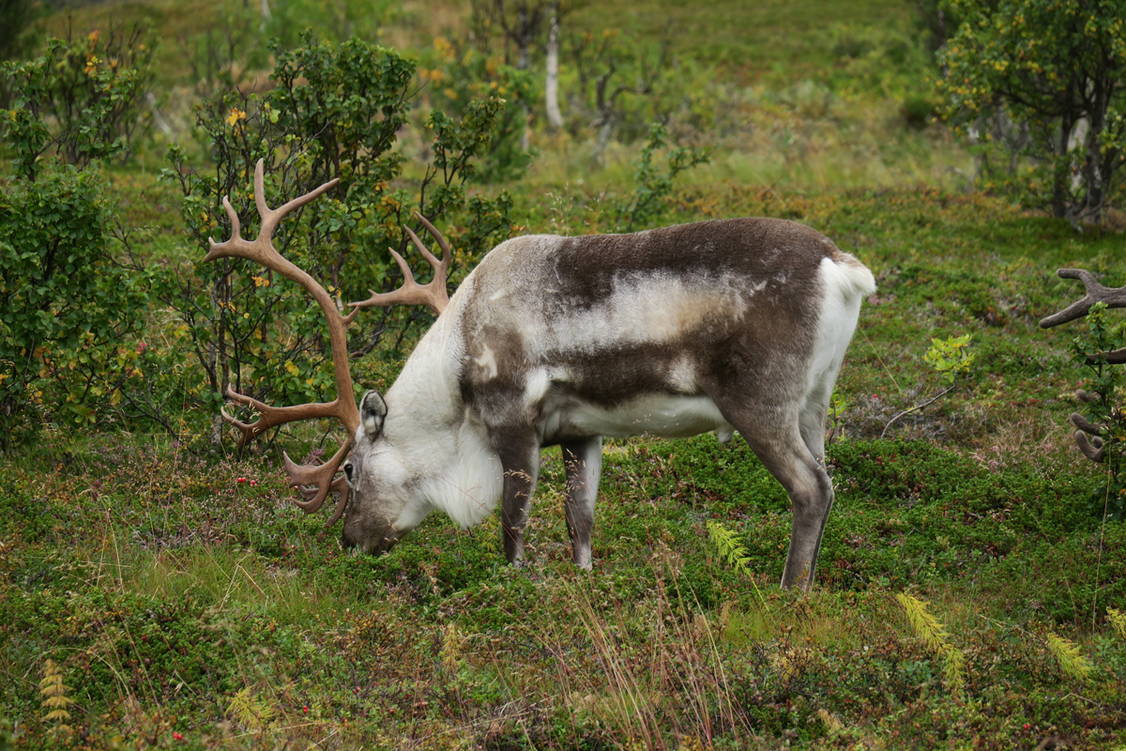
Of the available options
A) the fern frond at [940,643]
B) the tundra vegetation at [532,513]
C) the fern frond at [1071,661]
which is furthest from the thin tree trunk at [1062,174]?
the fern frond at [1071,661]

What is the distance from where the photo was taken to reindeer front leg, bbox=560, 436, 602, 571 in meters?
6.84

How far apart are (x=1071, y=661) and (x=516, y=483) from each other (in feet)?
9.91

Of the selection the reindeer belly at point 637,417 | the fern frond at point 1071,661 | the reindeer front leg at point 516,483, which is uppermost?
the reindeer belly at point 637,417

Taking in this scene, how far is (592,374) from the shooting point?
635 cm

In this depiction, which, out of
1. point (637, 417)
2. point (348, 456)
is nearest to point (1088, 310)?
point (637, 417)

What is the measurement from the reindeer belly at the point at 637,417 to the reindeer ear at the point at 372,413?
1014 millimetres

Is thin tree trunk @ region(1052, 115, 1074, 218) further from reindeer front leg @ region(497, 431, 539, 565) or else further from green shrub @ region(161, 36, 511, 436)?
reindeer front leg @ region(497, 431, 539, 565)

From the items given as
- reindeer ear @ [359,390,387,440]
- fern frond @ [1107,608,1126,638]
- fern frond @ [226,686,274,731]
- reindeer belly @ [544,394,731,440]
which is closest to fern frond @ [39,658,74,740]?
fern frond @ [226,686,274,731]

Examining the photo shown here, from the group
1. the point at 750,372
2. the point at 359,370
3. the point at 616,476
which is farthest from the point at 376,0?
the point at 750,372

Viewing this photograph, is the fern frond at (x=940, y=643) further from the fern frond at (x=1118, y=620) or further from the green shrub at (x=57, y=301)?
the green shrub at (x=57, y=301)

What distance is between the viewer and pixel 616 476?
8383 millimetres

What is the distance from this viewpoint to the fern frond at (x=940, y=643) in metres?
4.70

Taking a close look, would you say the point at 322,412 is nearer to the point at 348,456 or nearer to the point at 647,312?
the point at 348,456

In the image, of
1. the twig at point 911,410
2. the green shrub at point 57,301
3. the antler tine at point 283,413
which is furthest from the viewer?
the twig at point 911,410
